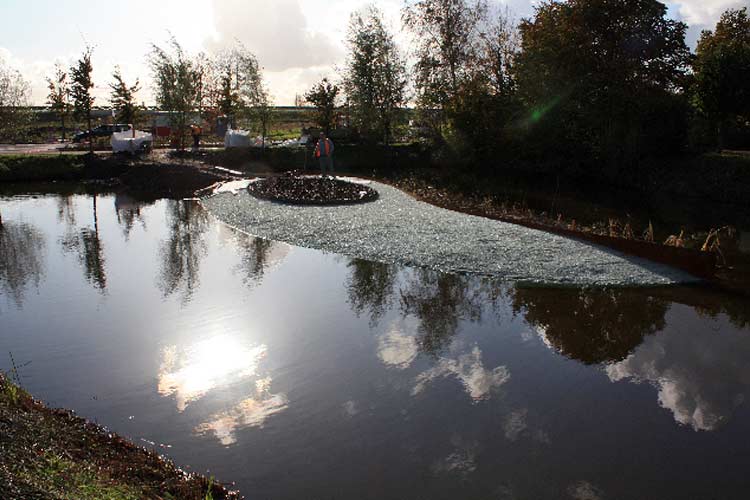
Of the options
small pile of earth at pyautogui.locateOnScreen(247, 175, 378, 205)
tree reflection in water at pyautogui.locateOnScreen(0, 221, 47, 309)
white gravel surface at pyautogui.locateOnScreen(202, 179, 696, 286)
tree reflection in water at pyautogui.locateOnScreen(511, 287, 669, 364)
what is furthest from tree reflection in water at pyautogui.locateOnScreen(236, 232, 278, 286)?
tree reflection in water at pyautogui.locateOnScreen(511, 287, 669, 364)

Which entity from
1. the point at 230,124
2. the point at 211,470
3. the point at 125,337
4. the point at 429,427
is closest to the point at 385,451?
the point at 429,427

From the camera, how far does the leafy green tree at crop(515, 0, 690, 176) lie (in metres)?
26.1

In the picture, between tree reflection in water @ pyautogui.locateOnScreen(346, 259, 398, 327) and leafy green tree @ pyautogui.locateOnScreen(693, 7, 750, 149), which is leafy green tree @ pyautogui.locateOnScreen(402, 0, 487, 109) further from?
tree reflection in water @ pyautogui.locateOnScreen(346, 259, 398, 327)

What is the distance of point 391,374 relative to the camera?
7195 millimetres

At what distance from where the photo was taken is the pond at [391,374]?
5.31m

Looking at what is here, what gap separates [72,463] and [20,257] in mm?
10432

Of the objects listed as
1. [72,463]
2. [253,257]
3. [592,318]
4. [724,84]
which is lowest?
[592,318]

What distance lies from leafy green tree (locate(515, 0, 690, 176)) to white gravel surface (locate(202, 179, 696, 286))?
12.5 metres

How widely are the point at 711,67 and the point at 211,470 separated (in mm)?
26303

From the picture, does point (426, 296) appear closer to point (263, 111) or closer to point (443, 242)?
A: point (443, 242)

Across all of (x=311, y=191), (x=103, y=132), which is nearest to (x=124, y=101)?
(x=103, y=132)

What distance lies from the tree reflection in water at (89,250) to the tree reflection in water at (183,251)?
118 centimetres

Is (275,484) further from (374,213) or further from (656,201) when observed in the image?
(656,201)

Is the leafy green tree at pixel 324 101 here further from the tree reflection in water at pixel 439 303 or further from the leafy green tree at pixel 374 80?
the tree reflection in water at pixel 439 303
